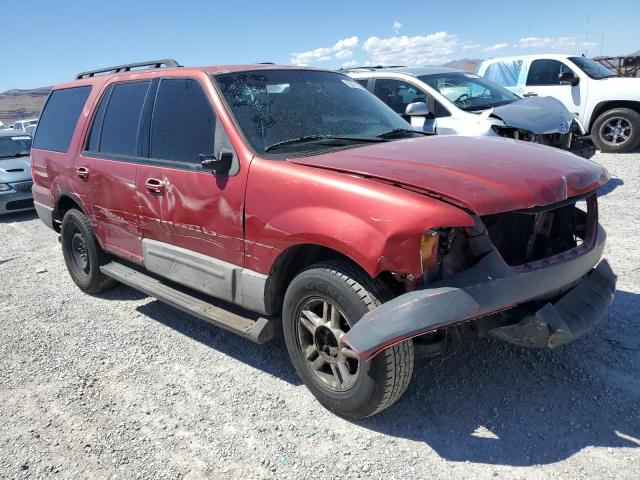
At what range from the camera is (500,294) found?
2.41m

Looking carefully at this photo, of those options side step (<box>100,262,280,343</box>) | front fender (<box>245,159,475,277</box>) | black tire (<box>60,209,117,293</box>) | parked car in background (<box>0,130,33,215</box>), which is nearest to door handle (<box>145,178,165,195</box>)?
side step (<box>100,262,280,343</box>)

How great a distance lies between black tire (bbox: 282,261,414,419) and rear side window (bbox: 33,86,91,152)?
324cm

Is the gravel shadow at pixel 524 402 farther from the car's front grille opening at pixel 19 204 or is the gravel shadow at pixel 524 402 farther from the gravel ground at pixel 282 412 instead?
the car's front grille opening at pixel 19 204

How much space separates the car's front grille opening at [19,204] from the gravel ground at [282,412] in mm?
6197

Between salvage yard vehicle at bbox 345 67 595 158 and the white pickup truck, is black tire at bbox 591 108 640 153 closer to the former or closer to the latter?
the white pickup truck

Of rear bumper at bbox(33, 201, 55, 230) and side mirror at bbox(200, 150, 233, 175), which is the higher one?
side mirror at bbox(200, 150, 233, 175)

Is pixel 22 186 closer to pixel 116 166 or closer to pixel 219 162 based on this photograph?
pixel 116 166

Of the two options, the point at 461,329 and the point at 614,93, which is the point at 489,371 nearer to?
the point at 461,329

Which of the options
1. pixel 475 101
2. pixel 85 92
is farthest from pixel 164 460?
pixel 475 101

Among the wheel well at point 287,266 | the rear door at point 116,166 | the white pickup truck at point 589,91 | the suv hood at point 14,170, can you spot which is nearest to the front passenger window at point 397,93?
the white pickup truck at point 589,91

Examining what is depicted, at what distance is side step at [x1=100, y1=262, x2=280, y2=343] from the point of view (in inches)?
125

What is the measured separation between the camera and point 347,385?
2.83 m

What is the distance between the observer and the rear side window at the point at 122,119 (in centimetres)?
409

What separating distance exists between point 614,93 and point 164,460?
1003 cm
